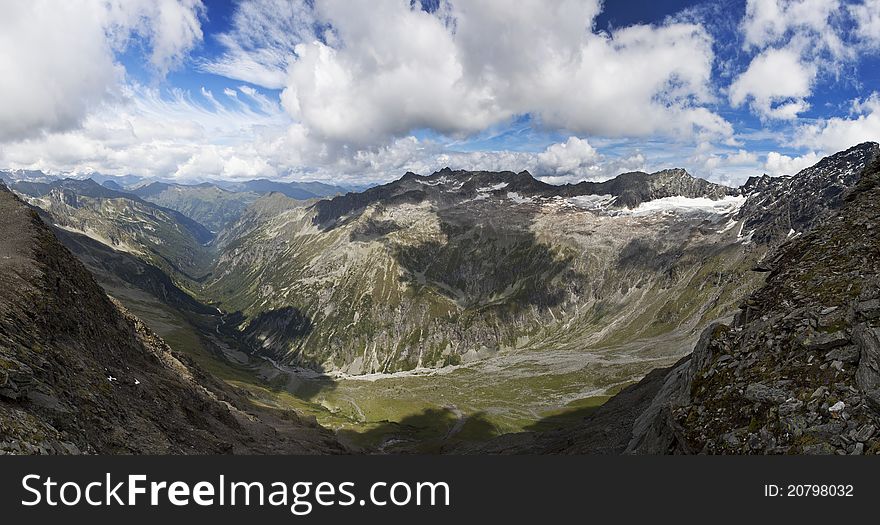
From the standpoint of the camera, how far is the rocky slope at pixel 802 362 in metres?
17.0

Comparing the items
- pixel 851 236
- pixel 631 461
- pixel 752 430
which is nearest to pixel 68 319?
pixel 631 461

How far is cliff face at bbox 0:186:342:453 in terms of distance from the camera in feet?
84.3

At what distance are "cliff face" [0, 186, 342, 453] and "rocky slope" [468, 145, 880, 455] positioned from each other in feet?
107

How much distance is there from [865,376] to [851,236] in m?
17.3

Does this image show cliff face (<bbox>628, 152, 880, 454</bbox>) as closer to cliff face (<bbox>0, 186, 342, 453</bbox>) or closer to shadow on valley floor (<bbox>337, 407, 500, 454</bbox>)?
cliff face (<bbox>0, 186, 342, 453</bbox>)

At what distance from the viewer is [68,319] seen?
157 ft

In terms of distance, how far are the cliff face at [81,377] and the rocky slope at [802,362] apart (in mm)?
32596

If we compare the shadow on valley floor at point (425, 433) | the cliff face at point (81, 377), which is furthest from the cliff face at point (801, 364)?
the shadow on valley floor at point (425, 433)

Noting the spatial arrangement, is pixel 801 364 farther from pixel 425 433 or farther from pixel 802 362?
pixel 425 433

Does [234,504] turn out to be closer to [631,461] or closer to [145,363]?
[631,461]

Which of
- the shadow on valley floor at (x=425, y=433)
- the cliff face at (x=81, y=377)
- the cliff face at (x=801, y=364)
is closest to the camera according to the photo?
the cliff face at (x=801, y=364)

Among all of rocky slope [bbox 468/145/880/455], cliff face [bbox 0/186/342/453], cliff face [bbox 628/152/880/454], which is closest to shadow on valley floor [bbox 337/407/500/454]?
cliff face [bbox 0/186/342/453]

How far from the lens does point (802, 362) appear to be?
2033 cm

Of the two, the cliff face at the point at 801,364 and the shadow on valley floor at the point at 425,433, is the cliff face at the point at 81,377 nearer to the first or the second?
the cliff face at the point at 801,364
